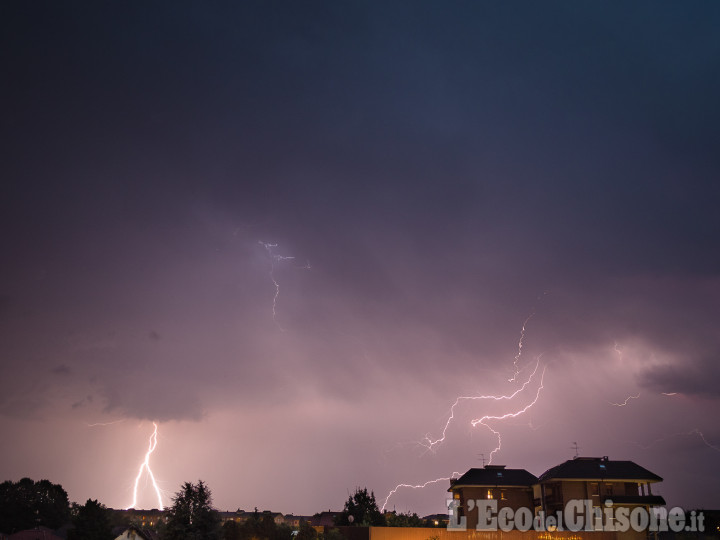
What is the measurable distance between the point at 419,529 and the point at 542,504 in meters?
Result: 17.2

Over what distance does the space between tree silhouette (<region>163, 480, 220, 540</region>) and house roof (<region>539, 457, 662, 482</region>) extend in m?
27.4

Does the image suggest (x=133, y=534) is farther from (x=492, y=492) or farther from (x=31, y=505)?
(x=31, y=505)

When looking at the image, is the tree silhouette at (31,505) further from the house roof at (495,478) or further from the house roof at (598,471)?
the house roof at (598,471)

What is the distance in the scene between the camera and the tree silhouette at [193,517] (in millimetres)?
23062

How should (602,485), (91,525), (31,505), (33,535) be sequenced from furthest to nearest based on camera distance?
1. (31,505)
2. (33,535)
3. (602,485)
4. (91,525)

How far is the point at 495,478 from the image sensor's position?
47.5 m

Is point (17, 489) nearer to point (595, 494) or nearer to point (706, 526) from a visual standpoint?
point (595, 494)

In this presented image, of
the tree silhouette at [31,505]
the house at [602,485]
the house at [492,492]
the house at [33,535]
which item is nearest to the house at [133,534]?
the house at [33,535]

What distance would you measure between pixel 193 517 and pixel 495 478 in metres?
30.6

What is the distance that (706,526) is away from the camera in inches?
2373

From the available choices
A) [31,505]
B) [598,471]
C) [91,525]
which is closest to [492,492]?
[598,471]

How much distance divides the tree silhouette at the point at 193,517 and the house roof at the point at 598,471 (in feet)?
89.9

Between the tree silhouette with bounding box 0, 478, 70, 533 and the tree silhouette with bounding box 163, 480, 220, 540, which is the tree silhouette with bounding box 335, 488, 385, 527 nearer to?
the tree silhouette with bounding box 163, 480, 220, 540

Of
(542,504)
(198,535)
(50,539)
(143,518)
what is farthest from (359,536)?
(143,518)
